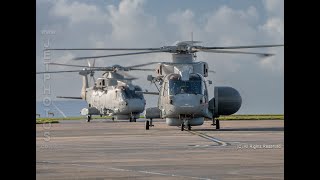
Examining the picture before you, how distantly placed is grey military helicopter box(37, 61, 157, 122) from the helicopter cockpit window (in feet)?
84.5

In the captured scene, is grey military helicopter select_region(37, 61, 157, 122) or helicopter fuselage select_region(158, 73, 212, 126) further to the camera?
grey military helicopter select_region(37, 61, 157, 122)

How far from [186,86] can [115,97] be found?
3179cm

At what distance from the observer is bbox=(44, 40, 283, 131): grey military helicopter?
37.4 meters

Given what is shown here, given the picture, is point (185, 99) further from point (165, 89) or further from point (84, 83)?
point (84, 83)

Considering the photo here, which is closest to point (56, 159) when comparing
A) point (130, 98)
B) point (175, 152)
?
point (175, 152)

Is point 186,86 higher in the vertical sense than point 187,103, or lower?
higher

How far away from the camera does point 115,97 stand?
69000mm

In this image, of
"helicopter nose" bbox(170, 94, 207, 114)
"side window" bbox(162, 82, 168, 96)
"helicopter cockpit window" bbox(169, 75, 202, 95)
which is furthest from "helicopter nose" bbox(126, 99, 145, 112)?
"helicopter nose" bbox(170, 94, 207, 114)

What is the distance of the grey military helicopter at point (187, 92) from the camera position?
37406 mm

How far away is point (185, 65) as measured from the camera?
39906mm

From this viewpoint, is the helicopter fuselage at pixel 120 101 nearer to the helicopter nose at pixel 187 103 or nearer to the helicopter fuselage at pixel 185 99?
the helicopter fuselage at pixel 185 99

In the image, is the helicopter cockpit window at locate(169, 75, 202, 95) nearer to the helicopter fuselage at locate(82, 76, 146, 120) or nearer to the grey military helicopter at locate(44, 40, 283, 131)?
the grey military helicopter at locate(44, 40, 283, 131)

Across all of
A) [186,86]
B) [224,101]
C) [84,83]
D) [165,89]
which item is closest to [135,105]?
[84,83]
